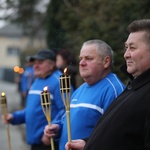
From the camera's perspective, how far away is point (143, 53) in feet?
10.5

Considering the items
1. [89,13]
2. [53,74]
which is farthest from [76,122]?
[89,13]

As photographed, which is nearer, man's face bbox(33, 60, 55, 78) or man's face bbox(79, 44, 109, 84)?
man's face bbox(79, 44, 109, 84)

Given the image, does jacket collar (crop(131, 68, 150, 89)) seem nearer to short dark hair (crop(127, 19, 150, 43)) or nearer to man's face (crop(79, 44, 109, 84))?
short dark hair (crop(127, 19, 150, 43))

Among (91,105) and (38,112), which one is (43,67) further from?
(91,105)

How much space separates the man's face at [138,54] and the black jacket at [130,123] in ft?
0.21

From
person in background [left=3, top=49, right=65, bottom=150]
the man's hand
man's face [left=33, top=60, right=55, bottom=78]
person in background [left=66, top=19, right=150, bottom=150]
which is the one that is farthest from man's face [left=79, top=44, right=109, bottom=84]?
man's face [left=33, top=60, right=55, bottom=78]

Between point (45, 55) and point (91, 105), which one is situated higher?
point (45, 55)

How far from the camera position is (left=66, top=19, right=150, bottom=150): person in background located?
2.97m

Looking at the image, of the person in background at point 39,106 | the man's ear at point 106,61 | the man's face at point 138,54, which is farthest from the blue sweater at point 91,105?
the person in background at point 39,106

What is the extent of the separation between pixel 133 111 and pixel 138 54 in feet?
1.41

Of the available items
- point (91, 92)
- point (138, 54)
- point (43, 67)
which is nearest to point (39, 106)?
point (43, 67)

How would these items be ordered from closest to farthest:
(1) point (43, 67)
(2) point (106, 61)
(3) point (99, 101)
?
(3) point (99, 101)
(2) point (106, 61)
(1) point (43, 67)

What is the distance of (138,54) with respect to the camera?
3.21 metres

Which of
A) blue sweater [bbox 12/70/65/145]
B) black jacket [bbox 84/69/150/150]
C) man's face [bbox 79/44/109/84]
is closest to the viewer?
black jacket [bbox 84/69/150/150]
